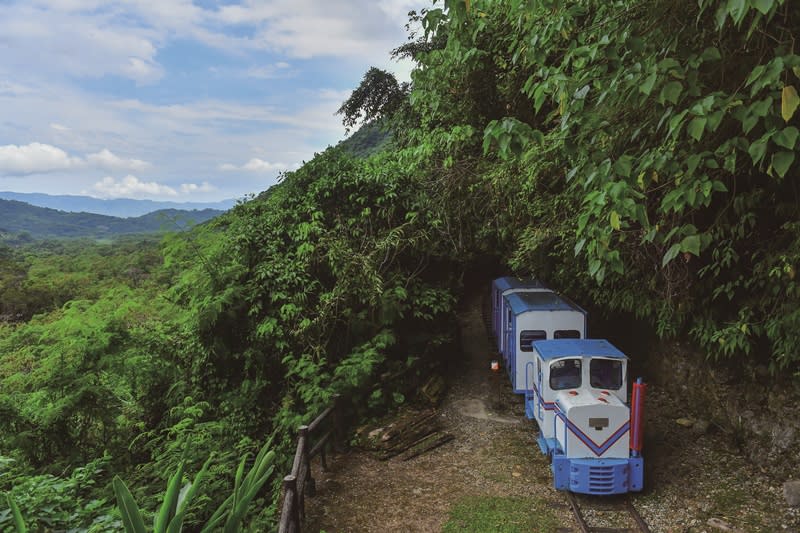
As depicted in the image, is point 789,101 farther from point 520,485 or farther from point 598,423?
point 520,485

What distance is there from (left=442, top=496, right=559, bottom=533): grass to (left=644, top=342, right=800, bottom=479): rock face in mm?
3471

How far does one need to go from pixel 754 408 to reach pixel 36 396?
11849 millimetres

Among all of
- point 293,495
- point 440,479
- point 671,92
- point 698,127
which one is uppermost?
point 671,92

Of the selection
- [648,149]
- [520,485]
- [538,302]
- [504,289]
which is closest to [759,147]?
[648,149]

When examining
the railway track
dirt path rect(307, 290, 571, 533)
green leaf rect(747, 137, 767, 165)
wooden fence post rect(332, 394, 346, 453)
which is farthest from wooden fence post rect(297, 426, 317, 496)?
green leaf rect(747, 137, 767, 165)

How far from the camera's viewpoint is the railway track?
19.0 feet

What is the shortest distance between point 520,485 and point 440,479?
1258mm

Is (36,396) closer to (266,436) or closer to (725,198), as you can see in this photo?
(266,436)

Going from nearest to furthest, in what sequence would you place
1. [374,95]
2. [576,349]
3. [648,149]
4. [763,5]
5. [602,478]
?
[763,5] → [648,149] → [602,478] → [576,349] → [374,95]

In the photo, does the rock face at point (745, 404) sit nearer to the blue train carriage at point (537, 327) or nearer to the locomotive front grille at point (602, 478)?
the blue train carriage at point (537, 327)

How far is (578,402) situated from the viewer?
21.9ft

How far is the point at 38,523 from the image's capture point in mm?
4406

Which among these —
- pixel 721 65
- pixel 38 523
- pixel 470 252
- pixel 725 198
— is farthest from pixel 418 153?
pixel 38 523

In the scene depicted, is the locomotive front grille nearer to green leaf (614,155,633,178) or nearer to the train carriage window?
the train carriage window
